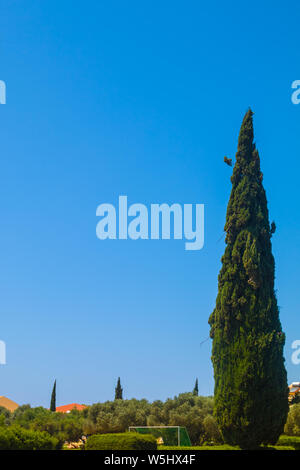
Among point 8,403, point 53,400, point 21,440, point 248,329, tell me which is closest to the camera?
point 21,440

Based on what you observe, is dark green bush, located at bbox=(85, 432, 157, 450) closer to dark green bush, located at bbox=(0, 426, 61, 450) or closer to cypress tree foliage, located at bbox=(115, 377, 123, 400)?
dark green bush, located at bbox=(0, 426, 61, 450)

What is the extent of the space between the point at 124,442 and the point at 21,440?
4926 millimetres

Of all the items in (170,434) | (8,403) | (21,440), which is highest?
(21,440)

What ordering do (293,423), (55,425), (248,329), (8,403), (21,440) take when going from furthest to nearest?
(8,403) → (55,425) → (293,423) → (248,329) → (21,440)

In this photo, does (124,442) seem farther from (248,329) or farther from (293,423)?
(293,423)

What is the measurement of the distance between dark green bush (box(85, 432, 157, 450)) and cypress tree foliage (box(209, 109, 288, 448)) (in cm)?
413

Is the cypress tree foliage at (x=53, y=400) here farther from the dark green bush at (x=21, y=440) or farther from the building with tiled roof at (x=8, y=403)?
the dark green bush at (x=21, y=440)

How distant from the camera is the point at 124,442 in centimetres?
2316

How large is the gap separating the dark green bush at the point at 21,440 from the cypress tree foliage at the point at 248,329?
8644 mm

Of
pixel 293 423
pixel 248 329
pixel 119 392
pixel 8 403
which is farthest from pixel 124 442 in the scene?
pixel 8 403

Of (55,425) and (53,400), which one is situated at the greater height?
(53,400)

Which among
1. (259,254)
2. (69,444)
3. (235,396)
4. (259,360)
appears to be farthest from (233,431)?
(69,444)

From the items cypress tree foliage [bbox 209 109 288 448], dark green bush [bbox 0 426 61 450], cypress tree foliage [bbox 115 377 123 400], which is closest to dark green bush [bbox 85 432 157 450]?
dark green bush [bbox 0 426 61 450]
